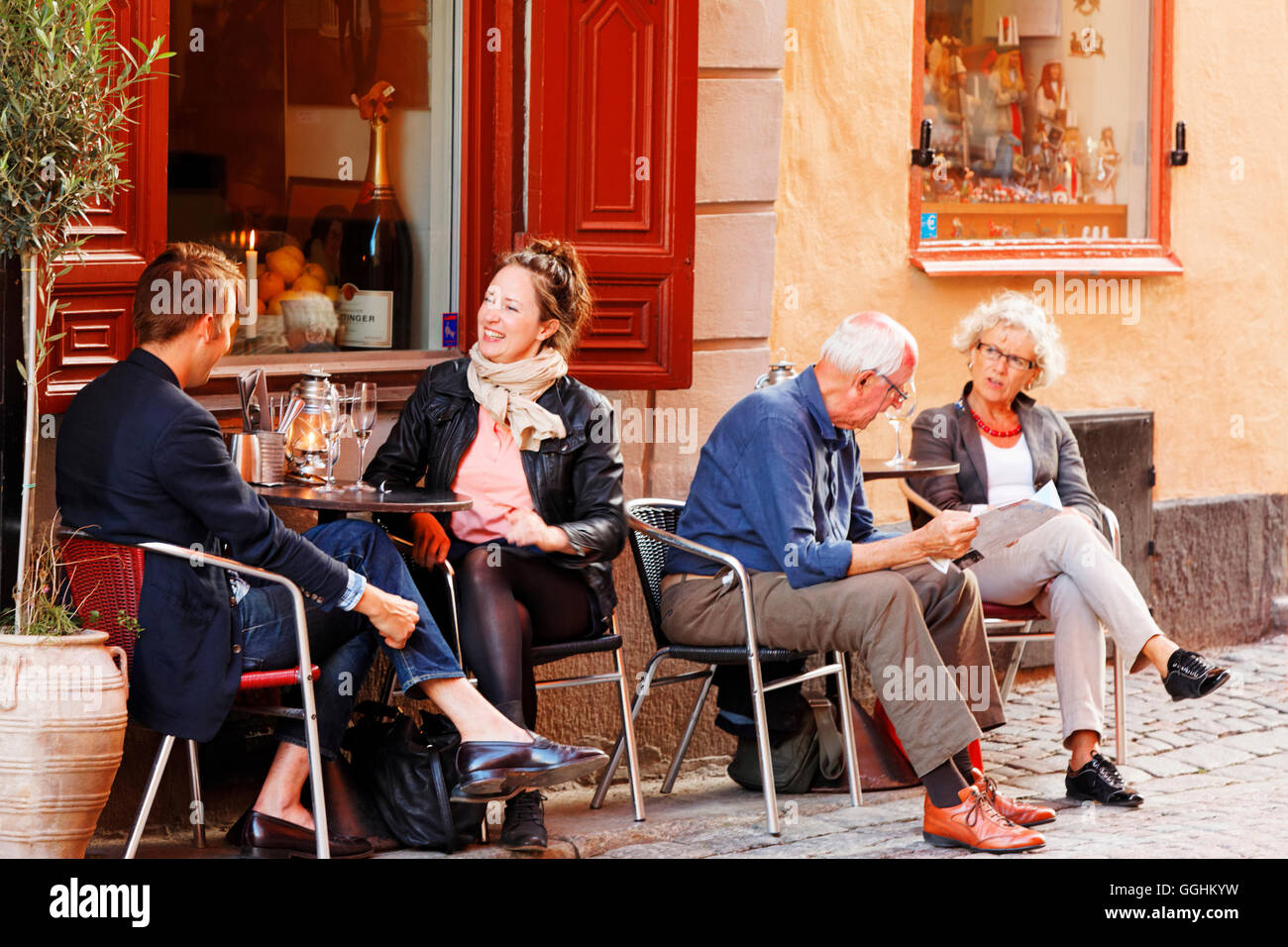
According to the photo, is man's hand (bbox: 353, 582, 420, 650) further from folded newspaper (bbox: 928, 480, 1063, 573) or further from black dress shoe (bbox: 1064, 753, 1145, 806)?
black dress shoe (bbox: 1064, 753, 1145, 806)

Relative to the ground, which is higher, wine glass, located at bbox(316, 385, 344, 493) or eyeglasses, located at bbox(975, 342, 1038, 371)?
eyeglasses, located at bbox(975, 342, 1038, 371)

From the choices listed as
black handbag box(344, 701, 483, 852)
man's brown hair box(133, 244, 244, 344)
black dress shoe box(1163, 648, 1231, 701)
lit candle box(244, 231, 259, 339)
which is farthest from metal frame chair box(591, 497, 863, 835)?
man's brown hair box(133, 244, 244, 344)

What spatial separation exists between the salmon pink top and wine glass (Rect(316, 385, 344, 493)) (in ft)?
1.17

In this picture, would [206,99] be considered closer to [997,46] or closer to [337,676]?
[337,676]

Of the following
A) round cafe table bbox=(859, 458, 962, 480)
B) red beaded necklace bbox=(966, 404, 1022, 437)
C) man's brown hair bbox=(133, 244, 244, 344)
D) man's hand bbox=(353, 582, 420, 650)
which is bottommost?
man's hand bbox=(353, 582, 420, 650)

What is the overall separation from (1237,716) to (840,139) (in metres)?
2.60

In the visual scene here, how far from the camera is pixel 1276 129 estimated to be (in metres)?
8.09

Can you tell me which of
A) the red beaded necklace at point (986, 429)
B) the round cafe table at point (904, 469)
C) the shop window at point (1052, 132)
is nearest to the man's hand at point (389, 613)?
the round cafe table at point (904, 469)

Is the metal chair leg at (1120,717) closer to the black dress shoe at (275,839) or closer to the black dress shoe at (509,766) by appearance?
the black dress shoe at (509,766)

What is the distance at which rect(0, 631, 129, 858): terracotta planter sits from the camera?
13.1ft

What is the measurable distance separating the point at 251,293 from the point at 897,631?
7.39 ft

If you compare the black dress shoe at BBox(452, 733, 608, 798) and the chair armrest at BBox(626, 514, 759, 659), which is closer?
the black dress shoe at BBox(452, 733, 608, 798)
